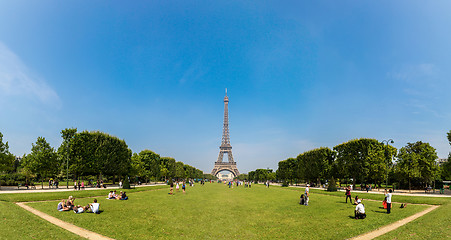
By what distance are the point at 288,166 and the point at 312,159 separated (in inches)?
1068

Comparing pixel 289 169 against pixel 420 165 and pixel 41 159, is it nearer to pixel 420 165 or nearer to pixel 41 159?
pixel 420 165

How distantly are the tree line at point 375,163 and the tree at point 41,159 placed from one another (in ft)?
199

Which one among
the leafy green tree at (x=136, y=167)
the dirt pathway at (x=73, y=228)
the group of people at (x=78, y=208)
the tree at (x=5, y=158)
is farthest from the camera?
the leafy green tree at (x=136, y=167)

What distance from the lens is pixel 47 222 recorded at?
48.2 feet

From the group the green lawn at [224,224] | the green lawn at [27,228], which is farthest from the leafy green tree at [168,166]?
the green lawn at [27,228]

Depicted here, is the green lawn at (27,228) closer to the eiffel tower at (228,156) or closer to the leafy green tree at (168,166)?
the leafy green tree at (168,166)

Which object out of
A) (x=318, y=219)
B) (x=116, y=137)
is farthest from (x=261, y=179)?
(x=318, y=219)

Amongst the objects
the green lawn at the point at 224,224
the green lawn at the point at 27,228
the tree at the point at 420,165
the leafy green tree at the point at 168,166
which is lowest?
the leafy green tree at the point at 168,166

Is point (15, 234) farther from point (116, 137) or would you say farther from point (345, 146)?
point (345, 146)

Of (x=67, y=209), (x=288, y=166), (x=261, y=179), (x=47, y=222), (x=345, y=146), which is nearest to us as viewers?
(x=47, y=222)

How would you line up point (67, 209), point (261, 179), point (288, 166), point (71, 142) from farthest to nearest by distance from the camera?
1. point (261, 179)
2. point (288, 166)
3. point (71, 142)
4. point (67, 209)

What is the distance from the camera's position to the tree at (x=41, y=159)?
142 ft

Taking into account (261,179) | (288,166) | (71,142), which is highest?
(71,142)

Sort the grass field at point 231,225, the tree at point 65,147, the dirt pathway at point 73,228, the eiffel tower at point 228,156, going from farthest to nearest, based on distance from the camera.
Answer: the eiffel tower at point 228,156
the tree at point 65,147
the grass field at point 231,225
the dirt pathway at point 73,228
